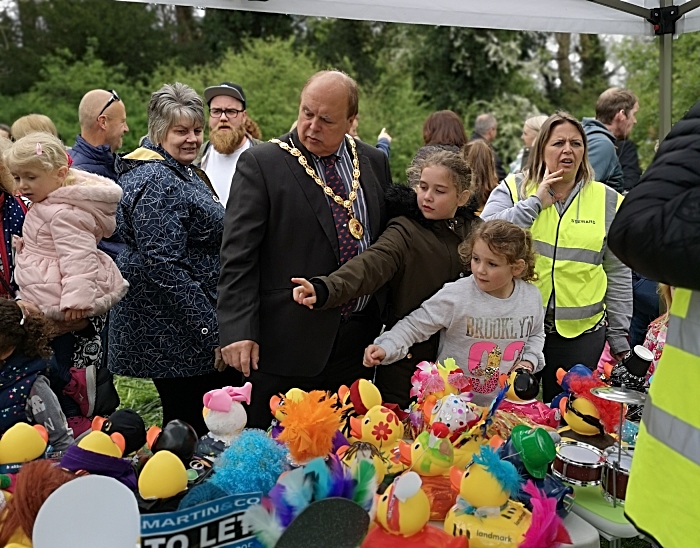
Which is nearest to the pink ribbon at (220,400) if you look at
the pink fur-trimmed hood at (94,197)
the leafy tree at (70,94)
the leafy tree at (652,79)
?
the pink fur-trimmed hood at (94,197)

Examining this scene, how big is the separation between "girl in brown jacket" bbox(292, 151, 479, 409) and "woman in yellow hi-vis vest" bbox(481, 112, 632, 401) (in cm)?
40

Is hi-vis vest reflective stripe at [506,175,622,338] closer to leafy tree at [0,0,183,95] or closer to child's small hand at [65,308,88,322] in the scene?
child's small hand at [65,308,88,322]

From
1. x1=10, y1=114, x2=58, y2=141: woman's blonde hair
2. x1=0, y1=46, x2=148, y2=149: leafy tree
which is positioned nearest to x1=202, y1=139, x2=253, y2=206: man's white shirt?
x1=10, y1=114, x2=58, y2=141: woman's blonde hair

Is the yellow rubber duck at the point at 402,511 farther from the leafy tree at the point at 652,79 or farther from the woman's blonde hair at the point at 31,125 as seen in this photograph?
the leafy tree at the point at 652,79

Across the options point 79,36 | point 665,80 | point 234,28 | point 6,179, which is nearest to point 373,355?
point 6,179

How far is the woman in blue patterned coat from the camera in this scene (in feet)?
9.62

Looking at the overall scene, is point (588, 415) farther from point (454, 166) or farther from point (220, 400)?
point (220, 400)

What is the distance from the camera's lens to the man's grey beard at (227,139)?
176 inches

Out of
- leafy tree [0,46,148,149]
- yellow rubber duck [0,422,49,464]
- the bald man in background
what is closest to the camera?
yellow rubber duck [0,422,49,464]

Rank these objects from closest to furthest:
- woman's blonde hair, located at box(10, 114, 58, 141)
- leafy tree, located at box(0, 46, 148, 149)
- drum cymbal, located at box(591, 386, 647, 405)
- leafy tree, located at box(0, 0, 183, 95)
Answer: drum cymbal, located at box(591, 386, 647, 405)
woman's blonde hair, located at box(10, 114, 58, 141)
leafy tree, located at box(0, 46, 148, 149)
leafy tree, located at box(0, 0, 183, 95)

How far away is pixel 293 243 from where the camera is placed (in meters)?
2.52

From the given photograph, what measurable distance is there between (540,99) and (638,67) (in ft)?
7.68

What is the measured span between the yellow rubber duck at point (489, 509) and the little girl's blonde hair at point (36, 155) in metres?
1.92

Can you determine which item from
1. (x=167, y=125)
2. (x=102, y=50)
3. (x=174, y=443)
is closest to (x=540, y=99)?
(x=102, y=50)
